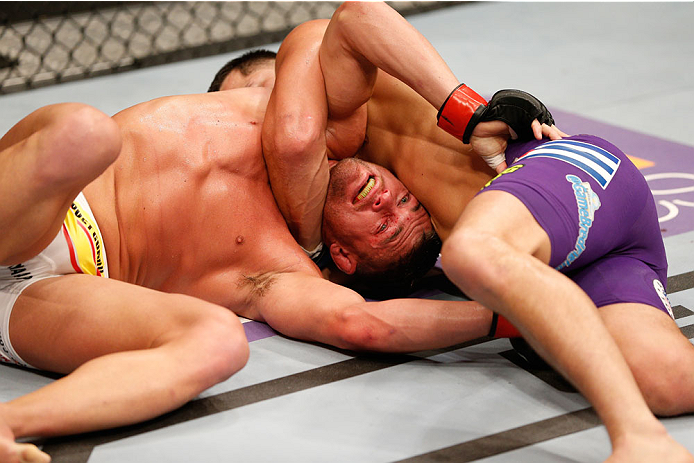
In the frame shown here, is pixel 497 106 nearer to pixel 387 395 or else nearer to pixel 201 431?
pixel 387 395

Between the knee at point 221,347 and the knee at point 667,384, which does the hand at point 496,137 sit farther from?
the knee at point 221,347

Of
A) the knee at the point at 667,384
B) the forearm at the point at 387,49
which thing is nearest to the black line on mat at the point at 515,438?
the knee at the point at 667,384

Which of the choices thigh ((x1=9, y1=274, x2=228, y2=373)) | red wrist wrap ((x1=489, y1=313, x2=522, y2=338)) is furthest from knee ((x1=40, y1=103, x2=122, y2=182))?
red wrist wrap ((x1=489, y1=313, x2=522, y2=338))

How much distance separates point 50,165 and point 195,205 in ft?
1.63

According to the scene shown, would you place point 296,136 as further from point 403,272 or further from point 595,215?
point 595,215

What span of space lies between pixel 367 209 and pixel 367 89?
280 millimetres

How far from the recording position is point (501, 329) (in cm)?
162

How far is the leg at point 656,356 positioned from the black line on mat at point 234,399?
0.37m

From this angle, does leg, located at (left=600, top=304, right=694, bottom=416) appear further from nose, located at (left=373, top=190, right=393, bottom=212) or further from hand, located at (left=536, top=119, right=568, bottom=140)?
nose, located at (left=373, top=190, right=393, bottom=212)

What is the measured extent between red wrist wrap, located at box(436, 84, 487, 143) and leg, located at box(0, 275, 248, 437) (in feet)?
2.08

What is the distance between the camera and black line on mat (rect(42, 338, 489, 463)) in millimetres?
1372

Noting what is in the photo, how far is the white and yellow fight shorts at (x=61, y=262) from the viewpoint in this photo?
5.16ft

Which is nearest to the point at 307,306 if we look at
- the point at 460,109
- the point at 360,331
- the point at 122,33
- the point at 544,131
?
the point at 360,331

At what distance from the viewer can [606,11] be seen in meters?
4.83
